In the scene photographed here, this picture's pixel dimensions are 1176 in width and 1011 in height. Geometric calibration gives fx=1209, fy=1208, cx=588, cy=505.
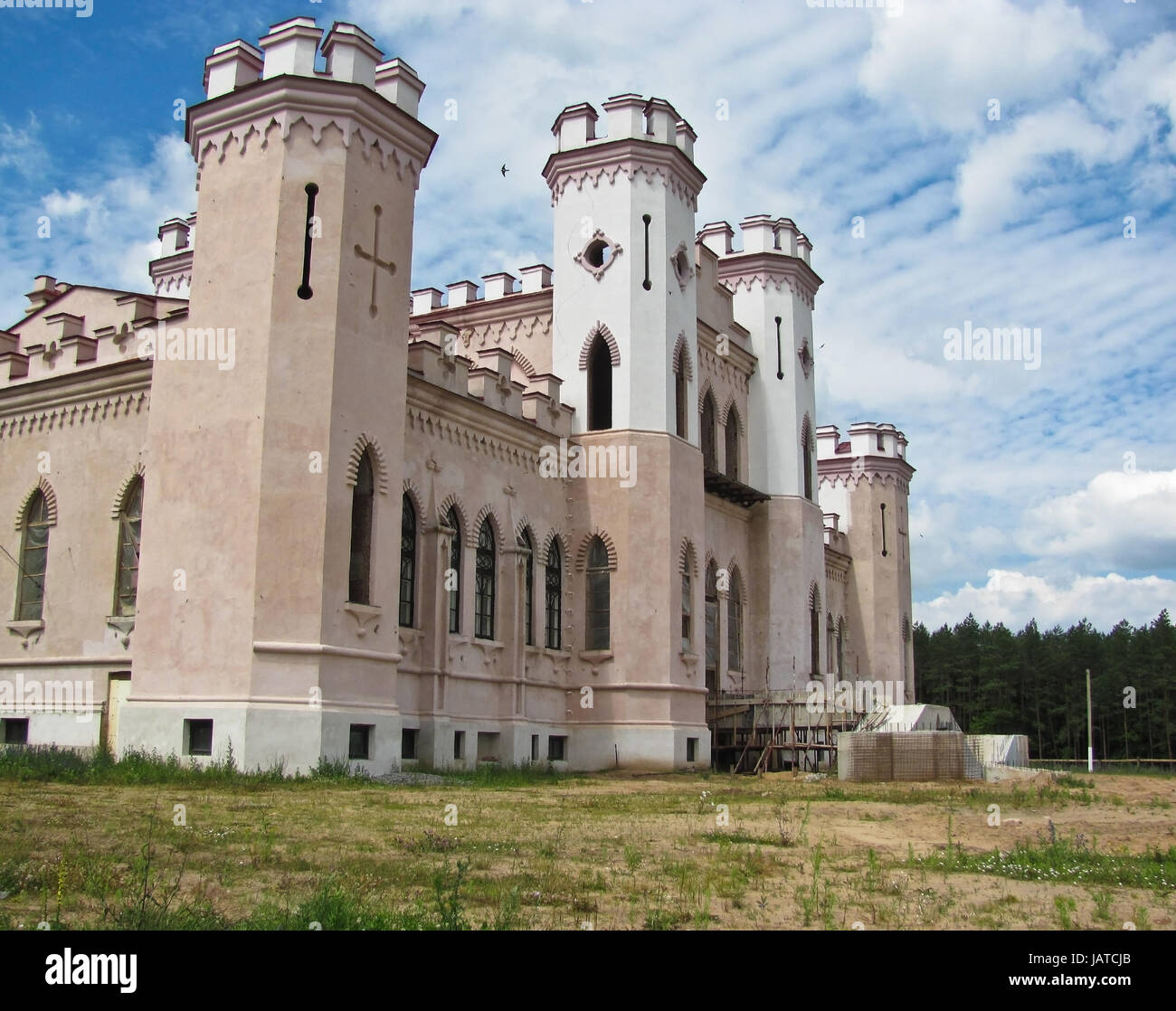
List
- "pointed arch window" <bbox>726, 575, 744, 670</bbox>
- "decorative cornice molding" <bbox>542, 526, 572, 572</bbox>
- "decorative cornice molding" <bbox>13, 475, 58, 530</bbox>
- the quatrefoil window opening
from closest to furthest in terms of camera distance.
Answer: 1. "decorative cornice molding" <bbox>13, 475, 58, 530</bbox>
2. "decorative cornice molding" <bbox>542, 526, 572, 572</bbox>
3. the quatrefoil window opening
4. "pointed arch window" <bbox>726, 575, 744, 670</bbox>

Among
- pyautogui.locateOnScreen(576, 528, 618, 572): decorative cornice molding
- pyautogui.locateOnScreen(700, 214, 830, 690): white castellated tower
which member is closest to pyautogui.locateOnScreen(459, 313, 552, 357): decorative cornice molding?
pyautogui.locateOnScreen(576, 528, 618, 572): decorative cornice molding

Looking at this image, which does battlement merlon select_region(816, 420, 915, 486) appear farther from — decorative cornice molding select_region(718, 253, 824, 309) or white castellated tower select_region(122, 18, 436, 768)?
white castellated tower select_region(122, 18, 436, 768)

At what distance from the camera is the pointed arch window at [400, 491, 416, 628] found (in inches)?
977

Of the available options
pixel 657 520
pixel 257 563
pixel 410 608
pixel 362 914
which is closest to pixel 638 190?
pixel 657 520

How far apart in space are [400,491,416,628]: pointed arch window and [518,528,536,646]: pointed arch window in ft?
13.3

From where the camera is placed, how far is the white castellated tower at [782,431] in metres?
38.8

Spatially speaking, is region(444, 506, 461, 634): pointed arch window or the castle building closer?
the castle building

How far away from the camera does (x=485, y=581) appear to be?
27688mm

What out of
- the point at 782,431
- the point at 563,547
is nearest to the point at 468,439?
the point at 563,547

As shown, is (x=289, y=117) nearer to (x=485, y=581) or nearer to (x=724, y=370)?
(x=485, y=581)

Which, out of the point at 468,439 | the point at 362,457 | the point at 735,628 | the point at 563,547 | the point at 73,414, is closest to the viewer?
the point at 362,457

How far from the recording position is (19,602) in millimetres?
25234

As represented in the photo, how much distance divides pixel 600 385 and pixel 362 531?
1107cm
